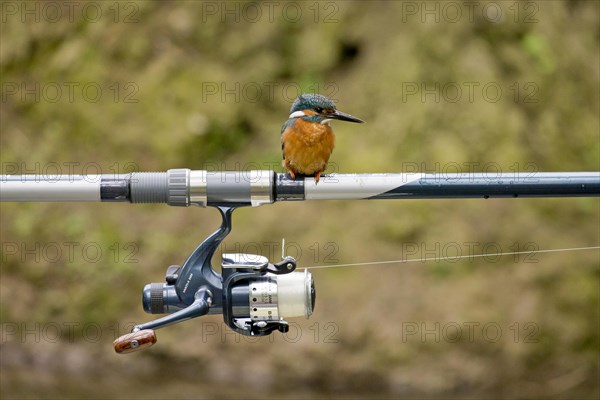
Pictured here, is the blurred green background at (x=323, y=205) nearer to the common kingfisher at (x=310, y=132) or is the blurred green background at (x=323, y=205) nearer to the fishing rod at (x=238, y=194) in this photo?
the common kingfisher at (x=310, y=132)

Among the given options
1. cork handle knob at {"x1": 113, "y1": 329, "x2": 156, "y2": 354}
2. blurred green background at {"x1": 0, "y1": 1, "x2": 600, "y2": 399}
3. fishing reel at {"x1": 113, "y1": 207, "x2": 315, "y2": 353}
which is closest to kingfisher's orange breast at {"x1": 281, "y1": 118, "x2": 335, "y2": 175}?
fishing reel at {"x1": 113, "y1": 207, "x2": 315, "y2": 353}

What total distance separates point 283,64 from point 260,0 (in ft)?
1.58

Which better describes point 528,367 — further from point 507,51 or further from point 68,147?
point 68,147

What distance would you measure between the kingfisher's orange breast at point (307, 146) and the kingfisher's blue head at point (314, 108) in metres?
0.02

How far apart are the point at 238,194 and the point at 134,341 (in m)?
0.34

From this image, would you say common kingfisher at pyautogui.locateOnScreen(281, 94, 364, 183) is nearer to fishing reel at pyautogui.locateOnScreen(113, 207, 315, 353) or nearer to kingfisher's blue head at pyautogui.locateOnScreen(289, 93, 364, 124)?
kingfisher's blue head at pyautogui.locateOnScreen(289, 93, 364, 124)

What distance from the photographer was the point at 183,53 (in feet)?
21.3

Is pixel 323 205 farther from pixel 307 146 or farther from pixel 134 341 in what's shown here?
pixel 134 341

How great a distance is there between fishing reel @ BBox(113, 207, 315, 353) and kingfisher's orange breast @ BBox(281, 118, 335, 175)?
1.55 feet

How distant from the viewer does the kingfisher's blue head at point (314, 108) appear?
8.38ft

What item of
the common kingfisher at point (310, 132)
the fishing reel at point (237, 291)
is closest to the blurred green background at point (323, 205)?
the common kingfisher at point (310, 132)

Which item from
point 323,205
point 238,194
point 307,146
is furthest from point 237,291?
point 323,205

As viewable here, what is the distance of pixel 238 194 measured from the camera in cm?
182

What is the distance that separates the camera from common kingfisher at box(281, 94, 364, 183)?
245cm
